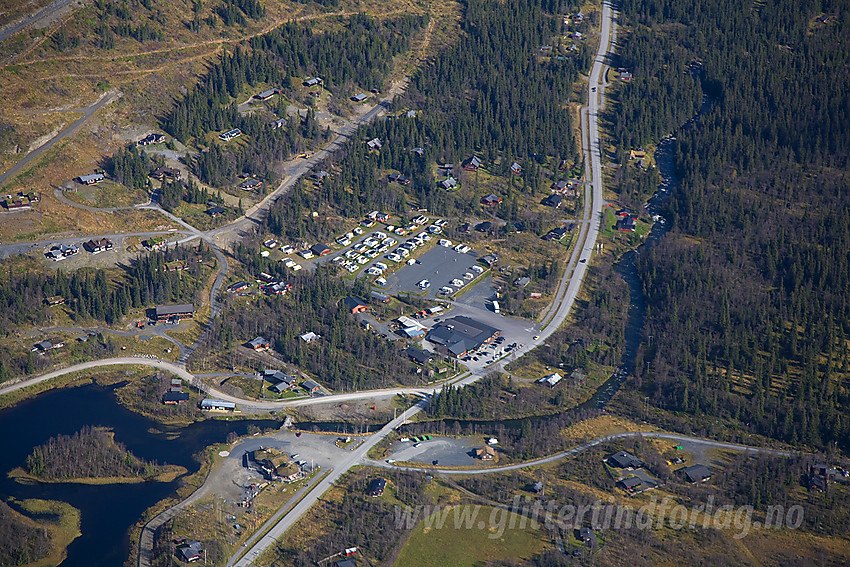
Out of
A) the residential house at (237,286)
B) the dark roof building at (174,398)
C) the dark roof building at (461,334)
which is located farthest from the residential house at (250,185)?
the dark roof building at (174,398)

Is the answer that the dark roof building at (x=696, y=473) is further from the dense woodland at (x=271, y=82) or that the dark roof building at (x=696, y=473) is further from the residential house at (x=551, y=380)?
the dense woodland at (x=271, y=82)

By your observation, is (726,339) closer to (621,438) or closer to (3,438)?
(621,438)

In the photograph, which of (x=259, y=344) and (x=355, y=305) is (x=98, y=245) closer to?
(x=259, y=344)

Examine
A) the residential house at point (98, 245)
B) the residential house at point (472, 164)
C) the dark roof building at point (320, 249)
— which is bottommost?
the dark roof building at point (320, 249)

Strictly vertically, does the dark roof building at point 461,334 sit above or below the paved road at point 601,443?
above

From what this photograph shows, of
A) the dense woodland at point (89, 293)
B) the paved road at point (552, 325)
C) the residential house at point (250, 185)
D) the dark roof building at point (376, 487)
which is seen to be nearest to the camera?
the paved road at point (552, 325)

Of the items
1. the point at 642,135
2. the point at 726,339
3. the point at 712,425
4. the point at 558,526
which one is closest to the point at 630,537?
the point at 558,526
